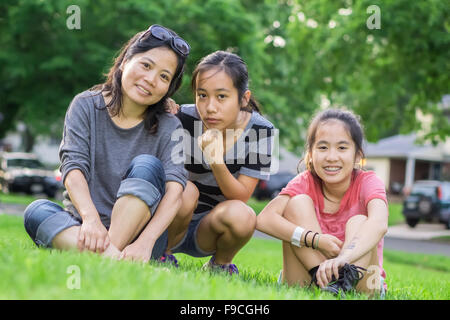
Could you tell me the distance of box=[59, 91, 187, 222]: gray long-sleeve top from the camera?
3.31 m

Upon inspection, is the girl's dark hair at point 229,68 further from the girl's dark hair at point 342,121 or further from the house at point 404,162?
the house at point 404,162

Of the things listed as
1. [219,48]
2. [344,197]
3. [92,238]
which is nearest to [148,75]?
[92,238]

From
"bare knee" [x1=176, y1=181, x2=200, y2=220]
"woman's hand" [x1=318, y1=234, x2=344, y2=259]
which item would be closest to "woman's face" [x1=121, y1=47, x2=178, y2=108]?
"bare knee" [x1=176, y1=181, x2=200, y2=220]

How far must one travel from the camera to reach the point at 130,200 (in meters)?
3.00

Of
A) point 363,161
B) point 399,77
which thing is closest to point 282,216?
point 363,161

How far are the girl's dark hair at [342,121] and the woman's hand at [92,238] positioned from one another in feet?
4.66

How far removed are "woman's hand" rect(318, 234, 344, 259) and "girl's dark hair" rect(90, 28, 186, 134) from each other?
1.28 m

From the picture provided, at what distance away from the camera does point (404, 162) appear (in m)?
39.8

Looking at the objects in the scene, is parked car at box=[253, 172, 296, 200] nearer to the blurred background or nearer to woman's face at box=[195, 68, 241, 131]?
the blurred background

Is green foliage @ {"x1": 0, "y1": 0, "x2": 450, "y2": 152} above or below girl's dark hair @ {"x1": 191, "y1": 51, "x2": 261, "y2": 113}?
above

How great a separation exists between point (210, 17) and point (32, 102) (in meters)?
→ 5.96

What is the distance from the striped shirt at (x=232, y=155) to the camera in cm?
370

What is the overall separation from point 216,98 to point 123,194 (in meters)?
0.98

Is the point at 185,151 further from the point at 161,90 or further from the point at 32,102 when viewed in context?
the point at 32,102
